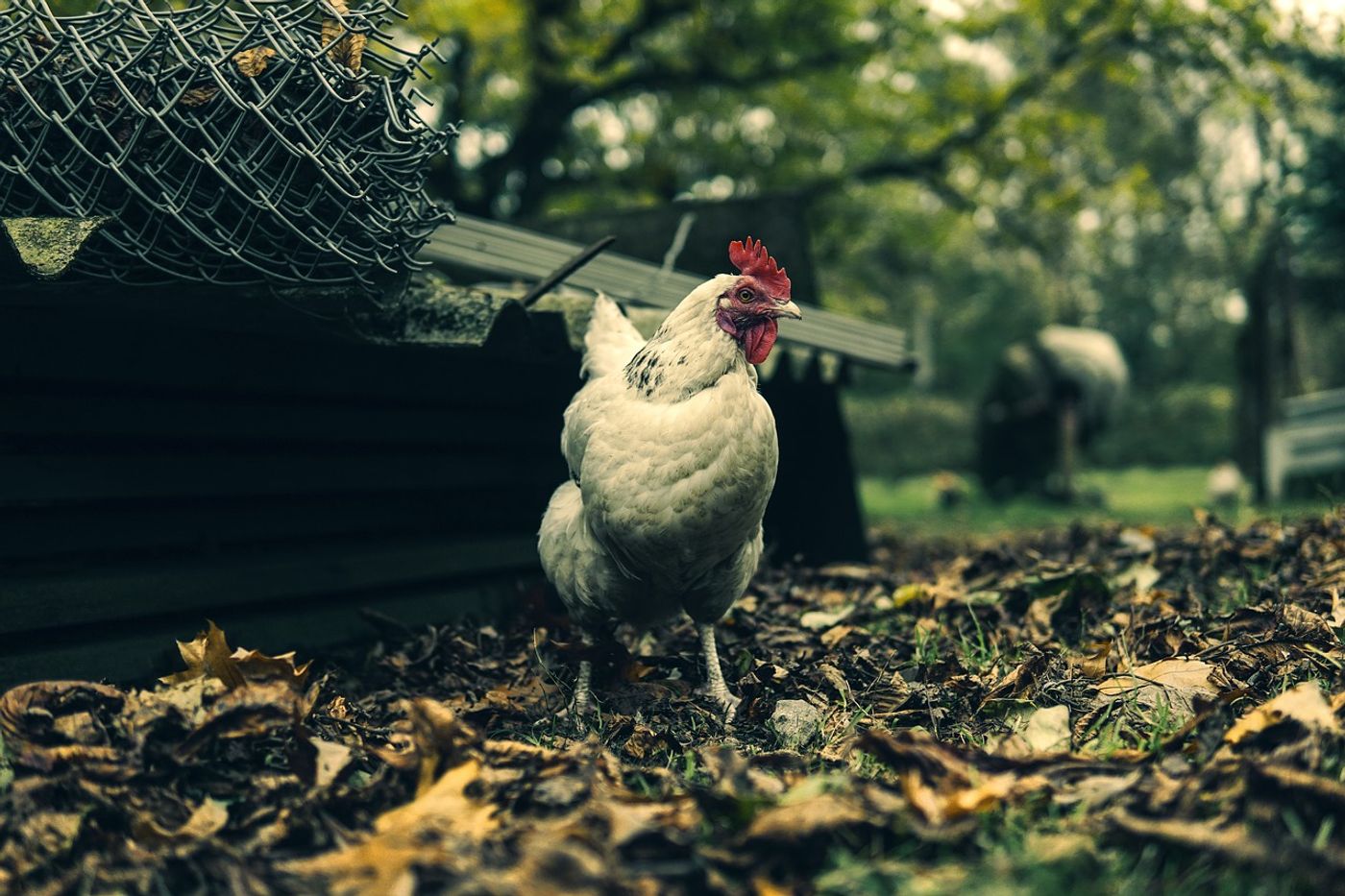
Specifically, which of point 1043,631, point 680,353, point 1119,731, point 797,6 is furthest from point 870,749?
point 797,6

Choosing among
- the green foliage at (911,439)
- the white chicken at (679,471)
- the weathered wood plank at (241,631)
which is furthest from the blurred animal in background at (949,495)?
the white chicken at (679,471)

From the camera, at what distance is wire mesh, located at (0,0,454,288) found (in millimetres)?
2406

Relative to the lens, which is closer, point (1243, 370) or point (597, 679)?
point (597, 679)

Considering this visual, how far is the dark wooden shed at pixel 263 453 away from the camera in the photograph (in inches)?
109

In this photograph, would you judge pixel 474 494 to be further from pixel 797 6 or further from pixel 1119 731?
pixel 797 6

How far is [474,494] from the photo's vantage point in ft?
13.8

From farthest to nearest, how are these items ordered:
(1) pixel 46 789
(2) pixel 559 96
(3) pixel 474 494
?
(2) pixel 559 96 < (3) pixel 474 494 < (1) pixel 46 789

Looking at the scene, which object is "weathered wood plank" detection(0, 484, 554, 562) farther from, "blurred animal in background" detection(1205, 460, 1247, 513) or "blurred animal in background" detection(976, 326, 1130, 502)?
"blurred animal in background" detection(976, 326, 1130, 502)

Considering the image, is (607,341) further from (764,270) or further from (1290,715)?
(1290,715)

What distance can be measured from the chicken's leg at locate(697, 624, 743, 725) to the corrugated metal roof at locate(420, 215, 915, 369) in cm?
156

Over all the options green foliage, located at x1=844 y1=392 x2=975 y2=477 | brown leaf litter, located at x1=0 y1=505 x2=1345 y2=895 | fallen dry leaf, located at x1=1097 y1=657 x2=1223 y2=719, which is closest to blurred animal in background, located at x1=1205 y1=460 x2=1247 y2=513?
brown leaf litter, located at x1=0 y1=505 x2=1345 y2=895

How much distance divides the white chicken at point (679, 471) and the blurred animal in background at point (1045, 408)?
29.3 ft

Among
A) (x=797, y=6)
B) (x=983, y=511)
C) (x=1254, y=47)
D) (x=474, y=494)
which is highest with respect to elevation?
(x=797, y=6)

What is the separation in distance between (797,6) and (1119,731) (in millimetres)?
8848
